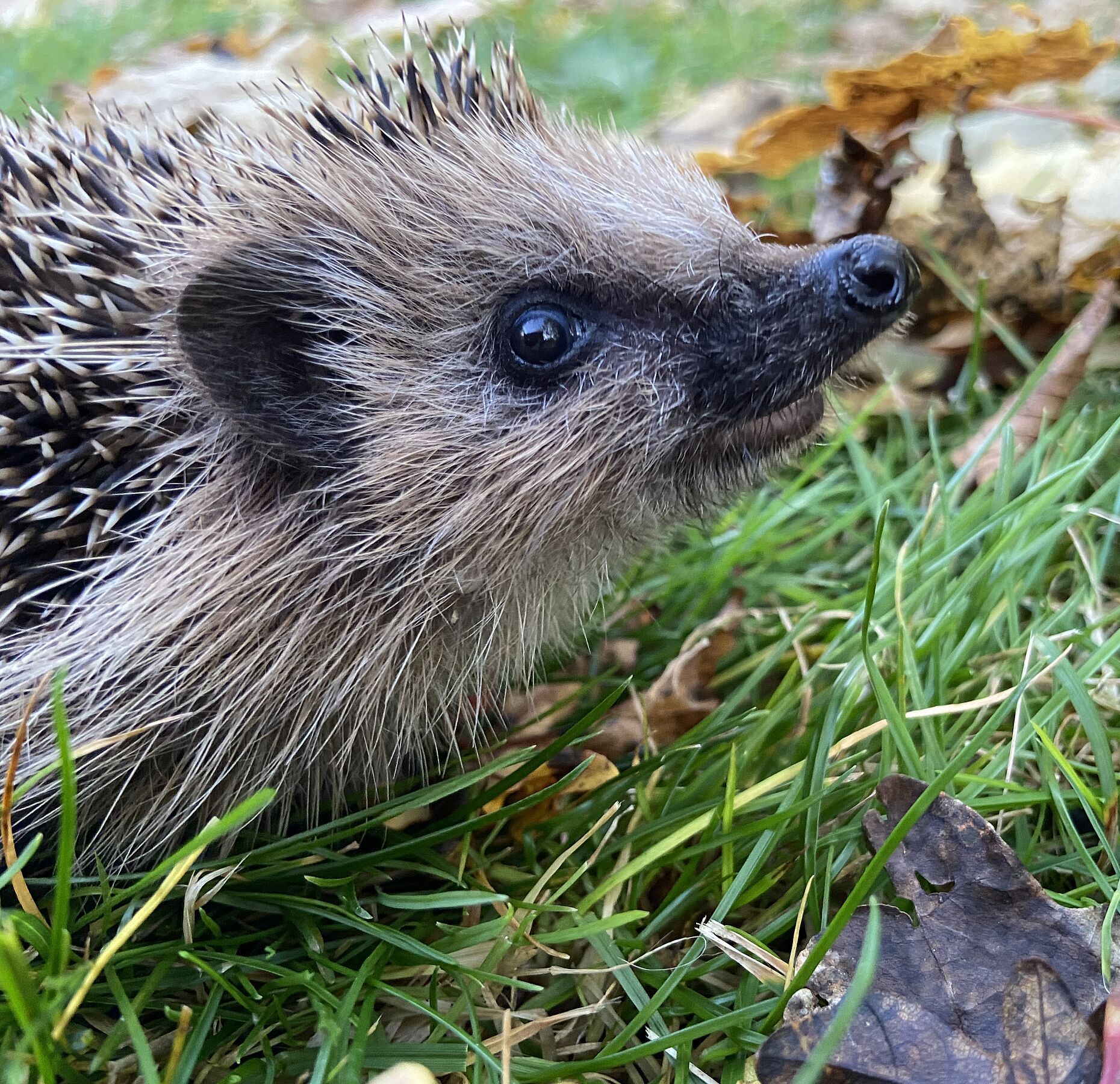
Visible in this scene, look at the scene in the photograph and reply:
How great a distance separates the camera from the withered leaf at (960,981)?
1.18m

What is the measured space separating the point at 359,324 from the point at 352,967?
3.29 feet

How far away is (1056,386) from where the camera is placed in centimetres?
245

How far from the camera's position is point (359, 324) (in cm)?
168

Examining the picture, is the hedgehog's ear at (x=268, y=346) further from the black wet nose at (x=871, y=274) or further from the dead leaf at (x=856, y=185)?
the dead leaf at (x=856, y=185)

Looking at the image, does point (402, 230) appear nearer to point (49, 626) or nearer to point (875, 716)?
point (49, 626)

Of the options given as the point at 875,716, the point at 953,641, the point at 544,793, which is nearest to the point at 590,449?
the point at 544,793

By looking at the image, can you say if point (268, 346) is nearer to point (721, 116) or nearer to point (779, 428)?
point (779, 428)

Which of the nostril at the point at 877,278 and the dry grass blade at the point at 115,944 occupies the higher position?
the nostril at the point at 877,278

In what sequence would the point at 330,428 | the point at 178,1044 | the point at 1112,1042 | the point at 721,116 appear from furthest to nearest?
the point at 721,116 < the point at 330,428 < the point at 178,1044 < the point at 1112,1042

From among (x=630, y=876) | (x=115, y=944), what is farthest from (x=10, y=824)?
(x=630, y=876)

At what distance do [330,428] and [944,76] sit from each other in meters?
1.85

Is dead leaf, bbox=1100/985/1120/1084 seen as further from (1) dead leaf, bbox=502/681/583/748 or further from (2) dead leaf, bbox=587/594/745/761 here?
(1) dead leaf, bbox=502/681/583/748

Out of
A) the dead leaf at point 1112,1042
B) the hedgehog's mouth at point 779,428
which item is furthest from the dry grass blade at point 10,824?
the dead leaf at point 1112,1042

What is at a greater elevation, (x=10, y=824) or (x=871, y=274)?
(x=871, y=274)
